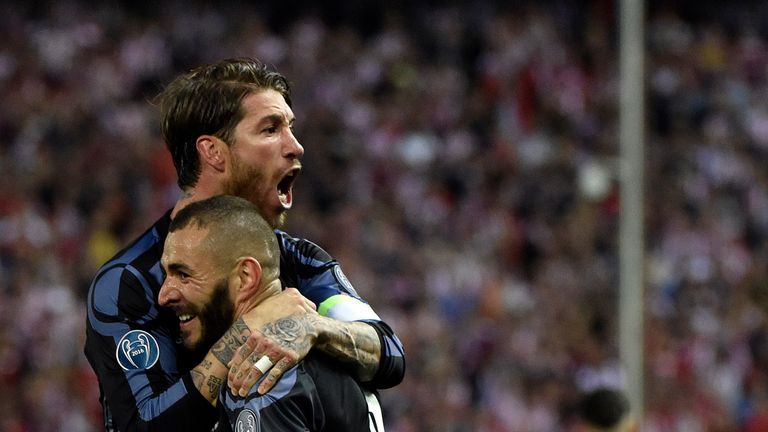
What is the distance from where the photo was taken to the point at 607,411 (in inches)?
274

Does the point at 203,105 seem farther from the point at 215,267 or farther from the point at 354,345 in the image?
the point at 354,345

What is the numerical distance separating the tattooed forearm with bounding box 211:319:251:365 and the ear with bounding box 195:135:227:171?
50 centimetres

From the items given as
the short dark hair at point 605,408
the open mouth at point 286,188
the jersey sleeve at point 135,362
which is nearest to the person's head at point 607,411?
the short dark hair at point 605,408

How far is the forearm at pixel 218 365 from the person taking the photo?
330 cm

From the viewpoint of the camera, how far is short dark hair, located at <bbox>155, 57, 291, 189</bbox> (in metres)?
3.63

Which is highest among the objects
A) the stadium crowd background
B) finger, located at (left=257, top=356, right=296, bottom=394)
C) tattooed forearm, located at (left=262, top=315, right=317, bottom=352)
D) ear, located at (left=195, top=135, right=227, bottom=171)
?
ear, located at (left=195, top=135, right=227, bottom=171)

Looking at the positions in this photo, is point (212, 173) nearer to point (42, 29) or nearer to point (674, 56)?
point (42, 29)

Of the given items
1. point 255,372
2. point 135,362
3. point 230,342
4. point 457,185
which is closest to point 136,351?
point 135,362

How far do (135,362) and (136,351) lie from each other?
28 mm

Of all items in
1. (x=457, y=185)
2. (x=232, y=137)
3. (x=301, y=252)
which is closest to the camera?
(x=232, y=137)

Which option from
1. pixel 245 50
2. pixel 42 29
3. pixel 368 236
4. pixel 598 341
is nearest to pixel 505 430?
pixel 598 341

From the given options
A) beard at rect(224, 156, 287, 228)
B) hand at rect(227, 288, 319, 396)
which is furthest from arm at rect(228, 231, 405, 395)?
beard at rect(224, 156, 287, 228)

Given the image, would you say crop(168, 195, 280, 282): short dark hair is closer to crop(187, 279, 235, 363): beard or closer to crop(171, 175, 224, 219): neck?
crop(187, 279, 235, 363): beard

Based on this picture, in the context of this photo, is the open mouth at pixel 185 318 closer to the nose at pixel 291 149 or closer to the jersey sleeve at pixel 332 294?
the jersey sleeve at pixel 332 294
